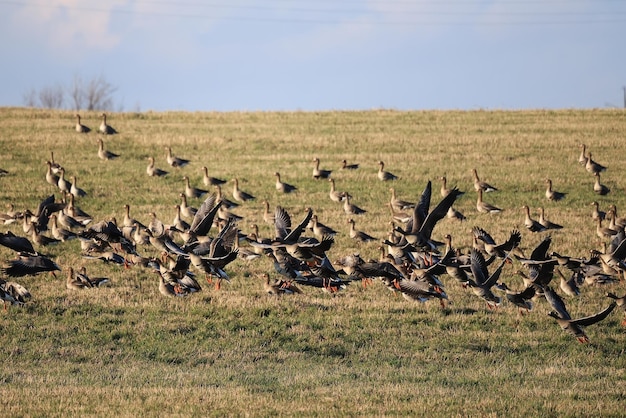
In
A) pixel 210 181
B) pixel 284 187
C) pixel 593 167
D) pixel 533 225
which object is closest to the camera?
pixel 533 225

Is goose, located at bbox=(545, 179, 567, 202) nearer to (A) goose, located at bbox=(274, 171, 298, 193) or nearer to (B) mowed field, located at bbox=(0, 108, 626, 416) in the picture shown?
(B) mowed field, located at bbox=(0, 108, 626, 416)

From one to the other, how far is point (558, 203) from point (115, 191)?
14354mm

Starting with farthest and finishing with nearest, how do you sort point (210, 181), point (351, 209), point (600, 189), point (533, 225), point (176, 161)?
point (176, 161)
point (210, 181)
point (600, 189)
point (351, 209)
point (533, 225)

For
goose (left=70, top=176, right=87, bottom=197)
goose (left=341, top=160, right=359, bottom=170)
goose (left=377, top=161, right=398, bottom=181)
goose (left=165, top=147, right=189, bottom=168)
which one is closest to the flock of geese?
goose (left=70, top=176, right=87, bottom=197)

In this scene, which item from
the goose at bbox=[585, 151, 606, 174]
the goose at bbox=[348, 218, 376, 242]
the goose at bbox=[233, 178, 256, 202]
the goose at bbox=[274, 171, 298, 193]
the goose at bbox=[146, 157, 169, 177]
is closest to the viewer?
the goose at bbox=[348, 218, 376, 242]

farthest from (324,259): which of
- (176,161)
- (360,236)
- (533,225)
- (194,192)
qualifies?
(176,161)

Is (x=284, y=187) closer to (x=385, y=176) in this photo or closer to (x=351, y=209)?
(x=385, y=176)

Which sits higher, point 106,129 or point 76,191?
point 106,129

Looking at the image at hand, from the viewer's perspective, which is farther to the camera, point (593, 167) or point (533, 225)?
point (593, 167)

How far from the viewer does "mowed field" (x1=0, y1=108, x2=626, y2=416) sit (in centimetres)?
1091

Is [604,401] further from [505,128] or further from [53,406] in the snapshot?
[505,128]

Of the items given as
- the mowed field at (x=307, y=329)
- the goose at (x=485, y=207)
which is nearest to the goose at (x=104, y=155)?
the mowed field at (x=307, y=329)

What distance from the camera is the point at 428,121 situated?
142ft

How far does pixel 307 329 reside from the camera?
50.7 ft
